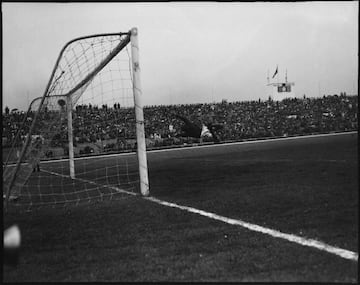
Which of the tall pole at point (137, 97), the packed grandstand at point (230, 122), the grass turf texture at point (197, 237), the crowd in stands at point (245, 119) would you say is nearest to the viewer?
the grass turf texture at point (197, 237)

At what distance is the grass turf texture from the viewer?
2.98m

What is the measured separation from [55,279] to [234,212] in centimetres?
265

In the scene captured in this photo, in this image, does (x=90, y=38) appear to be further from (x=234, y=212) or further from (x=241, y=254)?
(x=241, y=254)

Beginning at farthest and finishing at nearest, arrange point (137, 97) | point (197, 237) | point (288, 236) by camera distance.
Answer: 1. point (137, 97)
2. point (197, 237)
3. point (288, 236)

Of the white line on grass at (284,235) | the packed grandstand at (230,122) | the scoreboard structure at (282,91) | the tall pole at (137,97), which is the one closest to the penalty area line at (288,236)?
the white line on grass at (284,235)

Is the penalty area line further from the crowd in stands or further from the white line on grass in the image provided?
the crowd in stands

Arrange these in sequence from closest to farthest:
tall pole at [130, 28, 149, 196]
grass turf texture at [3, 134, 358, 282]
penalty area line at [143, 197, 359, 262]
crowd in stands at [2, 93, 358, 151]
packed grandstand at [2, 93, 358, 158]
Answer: grass turf texture at [3, 134, 358, 282], penalty area line at [143, 197, 359, 262], tall pole at [130, 28, 149, 196], packed grandstand at [2, 93, 358, 158], crowd in stands at [2, 93, 358, 151]

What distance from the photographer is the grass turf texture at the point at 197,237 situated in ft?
9.77

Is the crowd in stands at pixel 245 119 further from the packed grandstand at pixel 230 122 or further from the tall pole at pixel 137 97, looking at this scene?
the tall pole at pixel 137 97

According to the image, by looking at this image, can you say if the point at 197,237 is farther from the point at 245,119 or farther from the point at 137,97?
the point at 245,119

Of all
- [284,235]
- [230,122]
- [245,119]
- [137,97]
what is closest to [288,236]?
[284,235]

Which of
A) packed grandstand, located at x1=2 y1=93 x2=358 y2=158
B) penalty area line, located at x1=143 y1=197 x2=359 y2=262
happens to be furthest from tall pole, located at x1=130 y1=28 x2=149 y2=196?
packed grandstand, located at x1=2 y1=93 x2=358 y2=158

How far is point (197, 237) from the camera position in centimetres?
400

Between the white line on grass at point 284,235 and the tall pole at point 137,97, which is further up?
the tall pole at point 137,97
